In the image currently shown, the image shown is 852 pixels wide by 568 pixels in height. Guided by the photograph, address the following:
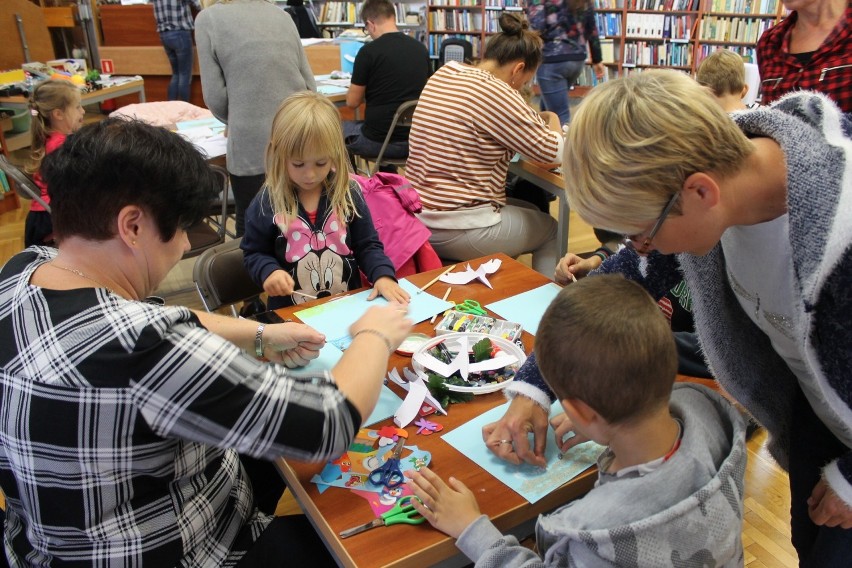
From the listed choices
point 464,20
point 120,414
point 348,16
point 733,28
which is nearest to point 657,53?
point 733,28

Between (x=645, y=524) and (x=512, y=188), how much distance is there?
112 inches

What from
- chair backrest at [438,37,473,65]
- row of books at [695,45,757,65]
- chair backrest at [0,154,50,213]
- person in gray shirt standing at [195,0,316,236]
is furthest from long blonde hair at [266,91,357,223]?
row of books at [695,45,757,65]

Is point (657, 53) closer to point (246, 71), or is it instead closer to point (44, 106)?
point (246, 71)

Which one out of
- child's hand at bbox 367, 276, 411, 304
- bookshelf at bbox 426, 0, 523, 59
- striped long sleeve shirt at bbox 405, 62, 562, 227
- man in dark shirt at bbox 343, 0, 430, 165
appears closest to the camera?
child's hand at bbox 367, 276, 411, 304

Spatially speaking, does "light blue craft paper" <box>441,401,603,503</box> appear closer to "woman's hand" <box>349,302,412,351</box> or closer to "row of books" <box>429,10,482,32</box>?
"woman's hand" <box>349,302,412,351</box>

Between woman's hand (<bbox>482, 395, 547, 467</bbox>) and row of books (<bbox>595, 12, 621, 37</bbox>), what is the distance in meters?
6.83

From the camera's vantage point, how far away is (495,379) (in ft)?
4.32

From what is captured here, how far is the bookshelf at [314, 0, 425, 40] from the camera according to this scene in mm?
7785

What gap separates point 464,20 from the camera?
7.79 metres

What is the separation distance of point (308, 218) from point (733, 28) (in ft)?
20.7

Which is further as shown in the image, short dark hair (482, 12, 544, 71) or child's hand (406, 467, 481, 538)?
short dark hair (482, 12, 544, 71)

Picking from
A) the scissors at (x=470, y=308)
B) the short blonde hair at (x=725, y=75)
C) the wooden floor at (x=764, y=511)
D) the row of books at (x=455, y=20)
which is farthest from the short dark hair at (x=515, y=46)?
the row of books at (x=455, y=20)

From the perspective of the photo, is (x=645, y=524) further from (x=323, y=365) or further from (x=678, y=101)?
(x=323, y=365)

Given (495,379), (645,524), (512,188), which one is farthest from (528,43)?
(645,524)
